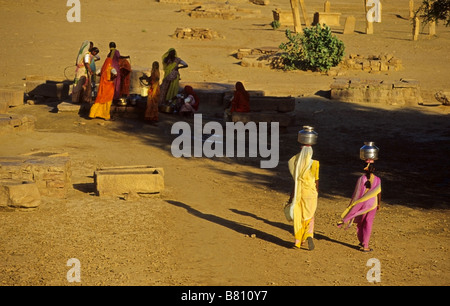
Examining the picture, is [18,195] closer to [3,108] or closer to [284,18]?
[3,108]

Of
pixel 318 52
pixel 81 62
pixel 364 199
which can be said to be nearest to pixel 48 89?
pixel 81 62

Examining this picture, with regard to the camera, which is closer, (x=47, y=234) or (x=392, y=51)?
(x=47, y=234)

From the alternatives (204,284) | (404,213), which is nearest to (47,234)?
(204,284)

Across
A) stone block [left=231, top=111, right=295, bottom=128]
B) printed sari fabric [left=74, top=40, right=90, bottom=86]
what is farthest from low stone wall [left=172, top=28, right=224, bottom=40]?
stone block [left=231, top=111, right=295, bottom=128]

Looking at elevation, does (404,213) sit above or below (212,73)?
below

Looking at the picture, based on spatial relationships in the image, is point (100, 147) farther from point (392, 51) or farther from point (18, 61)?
point (392, 51)

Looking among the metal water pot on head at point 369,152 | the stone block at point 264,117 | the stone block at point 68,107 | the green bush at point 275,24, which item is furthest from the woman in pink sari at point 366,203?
the green bush at point 275,24

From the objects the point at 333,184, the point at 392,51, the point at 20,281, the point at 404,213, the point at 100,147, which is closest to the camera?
the point at 20,281

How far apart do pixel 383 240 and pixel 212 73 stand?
1454 cm

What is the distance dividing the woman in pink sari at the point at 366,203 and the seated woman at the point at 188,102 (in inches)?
339

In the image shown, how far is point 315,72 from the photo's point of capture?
2338 cm

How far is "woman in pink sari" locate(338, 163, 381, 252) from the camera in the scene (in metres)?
8.71

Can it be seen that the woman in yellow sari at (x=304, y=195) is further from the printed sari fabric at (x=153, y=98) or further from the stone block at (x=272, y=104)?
the stone block at (x=272, y=104)

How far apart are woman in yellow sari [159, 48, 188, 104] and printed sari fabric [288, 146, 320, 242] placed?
29.5 feet
